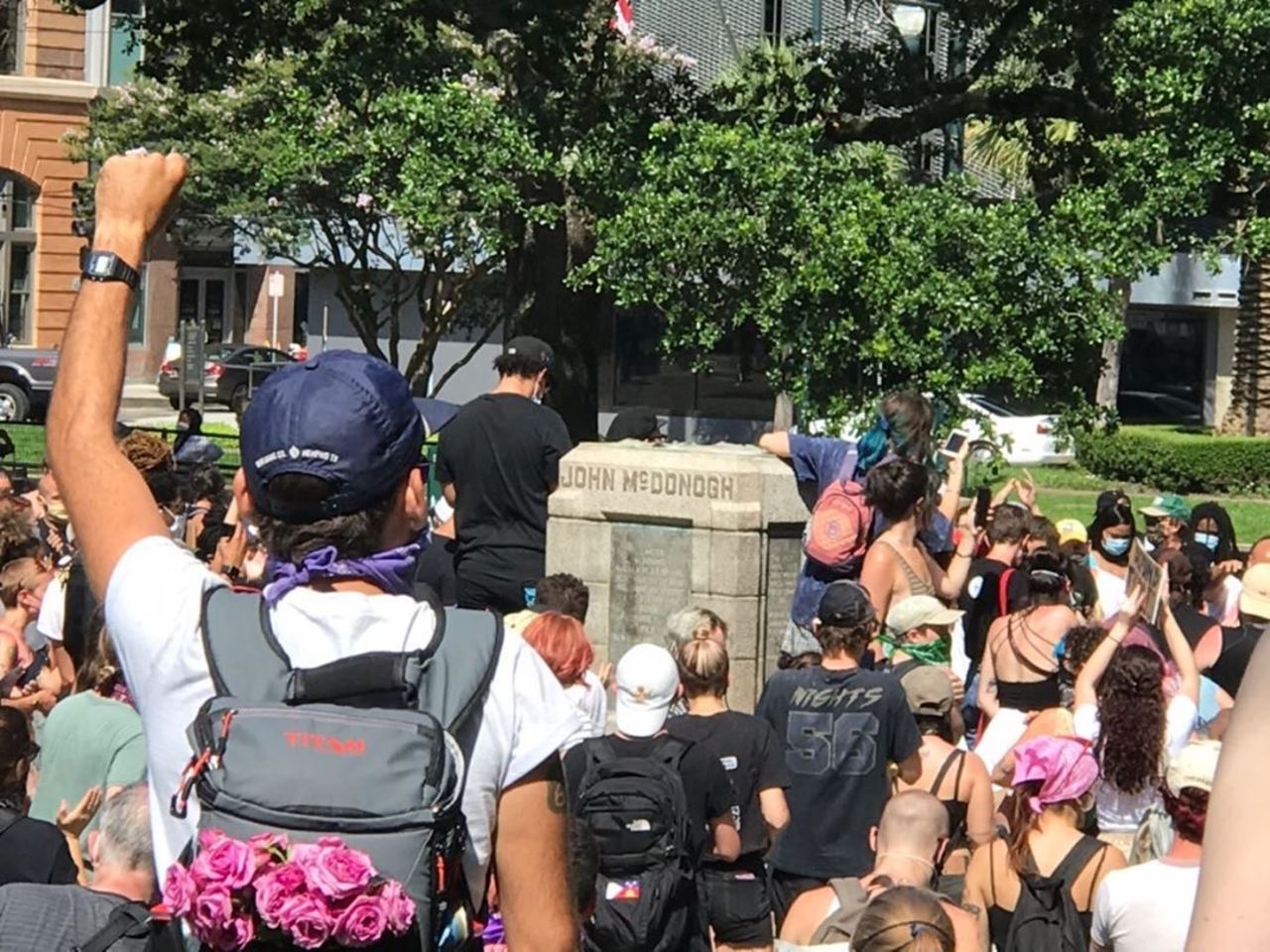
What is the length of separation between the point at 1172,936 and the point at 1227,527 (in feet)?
26.3

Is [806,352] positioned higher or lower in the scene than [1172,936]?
higher

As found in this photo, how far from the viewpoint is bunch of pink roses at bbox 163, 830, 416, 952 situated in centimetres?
247

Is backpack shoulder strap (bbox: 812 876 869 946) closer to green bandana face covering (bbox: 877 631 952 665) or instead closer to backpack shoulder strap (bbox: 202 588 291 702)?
green bandana face covering (bbox: 877 631 952 665)

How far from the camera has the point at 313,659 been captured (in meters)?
2.69

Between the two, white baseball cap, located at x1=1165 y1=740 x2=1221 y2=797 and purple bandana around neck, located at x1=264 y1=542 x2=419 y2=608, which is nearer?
purple bandana around neck, located at x1=264 y1=542 x2=419 y2=608

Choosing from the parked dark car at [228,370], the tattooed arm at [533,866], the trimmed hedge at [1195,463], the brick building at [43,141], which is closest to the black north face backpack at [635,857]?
the tattooed arm at [533,866]

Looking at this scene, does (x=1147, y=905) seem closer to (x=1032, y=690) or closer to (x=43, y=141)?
Result: (x=1032, y=690)

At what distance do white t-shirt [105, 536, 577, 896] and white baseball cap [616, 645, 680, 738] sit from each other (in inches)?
148

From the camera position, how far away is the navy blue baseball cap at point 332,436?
278 centimetres

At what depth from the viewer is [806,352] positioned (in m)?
18.3

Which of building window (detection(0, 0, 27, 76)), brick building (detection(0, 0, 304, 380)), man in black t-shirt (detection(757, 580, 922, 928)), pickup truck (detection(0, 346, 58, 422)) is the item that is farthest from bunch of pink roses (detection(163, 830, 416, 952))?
building window (detection(0, 0, 27, 76))

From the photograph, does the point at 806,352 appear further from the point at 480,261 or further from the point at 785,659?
the point at 480,261

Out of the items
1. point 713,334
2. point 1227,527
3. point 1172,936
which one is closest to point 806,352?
point 713,334

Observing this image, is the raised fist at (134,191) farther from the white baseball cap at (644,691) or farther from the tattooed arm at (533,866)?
the white baseball cap at (644,691)
